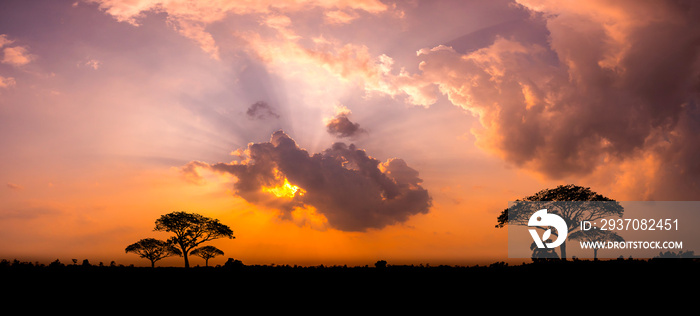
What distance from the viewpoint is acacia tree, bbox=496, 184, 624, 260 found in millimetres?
57594

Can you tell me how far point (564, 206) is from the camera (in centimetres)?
5928

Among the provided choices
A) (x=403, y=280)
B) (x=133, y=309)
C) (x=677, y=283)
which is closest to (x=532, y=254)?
(x=677, y=283)

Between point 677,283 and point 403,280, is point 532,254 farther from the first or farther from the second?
point 403,280

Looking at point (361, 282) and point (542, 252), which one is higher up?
point (361, 282)

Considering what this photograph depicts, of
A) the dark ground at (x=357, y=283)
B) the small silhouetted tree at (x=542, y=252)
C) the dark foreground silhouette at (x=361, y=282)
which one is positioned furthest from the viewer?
the small silhouetted tree at (x=542, y=252)

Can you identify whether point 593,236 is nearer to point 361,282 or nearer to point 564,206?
point 564,206

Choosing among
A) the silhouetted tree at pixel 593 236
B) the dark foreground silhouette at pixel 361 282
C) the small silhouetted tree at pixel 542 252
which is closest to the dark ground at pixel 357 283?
the dark foreground silhouette at pixel 361 282

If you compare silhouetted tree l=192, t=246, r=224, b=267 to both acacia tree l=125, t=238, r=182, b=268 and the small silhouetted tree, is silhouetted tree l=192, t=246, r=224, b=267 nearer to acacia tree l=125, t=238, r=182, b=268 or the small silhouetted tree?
acacia tree l=125, t=238, r=182, b=268

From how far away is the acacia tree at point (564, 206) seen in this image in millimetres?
57594

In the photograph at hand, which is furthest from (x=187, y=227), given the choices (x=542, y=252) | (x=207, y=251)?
(x=542, y=252)

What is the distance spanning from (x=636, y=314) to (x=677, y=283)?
6.16m

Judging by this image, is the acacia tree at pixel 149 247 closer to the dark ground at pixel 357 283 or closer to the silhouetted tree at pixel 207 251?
the silhouetted tree at pixel 207 251

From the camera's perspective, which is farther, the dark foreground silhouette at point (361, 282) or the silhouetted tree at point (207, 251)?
the silhouetted tree at point (207, 251)

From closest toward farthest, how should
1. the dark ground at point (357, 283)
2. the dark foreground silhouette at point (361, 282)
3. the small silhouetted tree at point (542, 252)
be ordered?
the dark ground at point (357, 283)
the dark foreground silhouette at point (361, 282)
the small silhouetted tree at point (542, 252)
